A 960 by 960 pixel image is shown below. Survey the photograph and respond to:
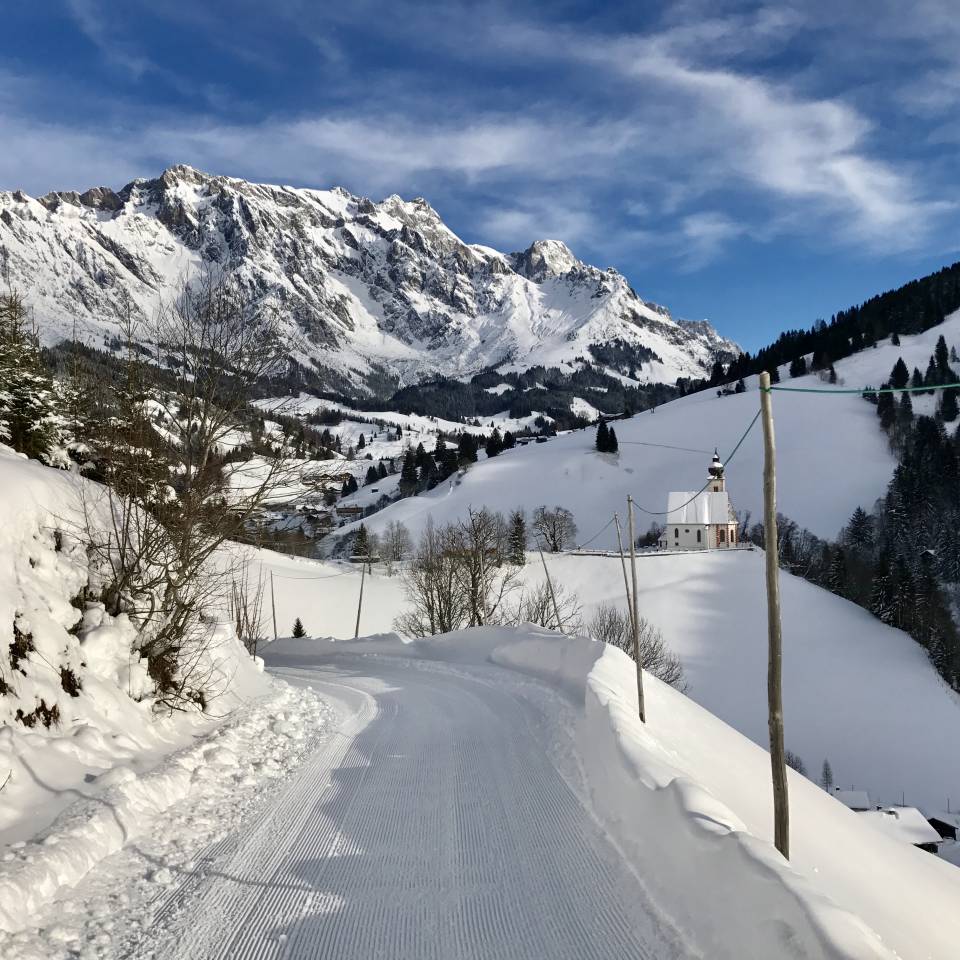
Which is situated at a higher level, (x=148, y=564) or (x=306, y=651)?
(x=148, y=564)

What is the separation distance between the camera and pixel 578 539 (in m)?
112

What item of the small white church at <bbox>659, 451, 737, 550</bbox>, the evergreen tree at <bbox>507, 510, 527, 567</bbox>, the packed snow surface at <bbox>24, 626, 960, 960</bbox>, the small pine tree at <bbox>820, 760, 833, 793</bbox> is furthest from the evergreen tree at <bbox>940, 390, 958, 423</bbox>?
the packed snow surface at <bbox>24, 626, 960, 960</bbox>

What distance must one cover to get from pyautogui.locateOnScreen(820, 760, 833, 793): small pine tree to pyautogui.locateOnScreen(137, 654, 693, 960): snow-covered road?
36720 millimetres

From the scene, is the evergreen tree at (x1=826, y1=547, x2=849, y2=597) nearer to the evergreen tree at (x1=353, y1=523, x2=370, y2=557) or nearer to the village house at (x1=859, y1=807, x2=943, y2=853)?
the village house at (x1=859, y1=807, x2=943, y2=853)

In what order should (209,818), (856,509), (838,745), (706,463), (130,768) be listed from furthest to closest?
(706,463) → (856,509) → (838,745) → (130,768) → (209,818)

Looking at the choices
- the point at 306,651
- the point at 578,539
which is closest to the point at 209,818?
the point at 306,651

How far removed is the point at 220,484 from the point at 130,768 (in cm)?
475

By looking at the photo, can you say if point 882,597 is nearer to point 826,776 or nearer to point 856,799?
point 826,776

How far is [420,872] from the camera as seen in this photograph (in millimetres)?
5691

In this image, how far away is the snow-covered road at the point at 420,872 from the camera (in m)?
4.62

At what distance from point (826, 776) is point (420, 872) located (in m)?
41.3

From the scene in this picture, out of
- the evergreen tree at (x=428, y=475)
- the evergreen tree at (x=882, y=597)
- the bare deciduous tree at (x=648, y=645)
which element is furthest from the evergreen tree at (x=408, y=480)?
the evergreen tree at (x=882, y=597)

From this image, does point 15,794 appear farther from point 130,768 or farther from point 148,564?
point 148,564

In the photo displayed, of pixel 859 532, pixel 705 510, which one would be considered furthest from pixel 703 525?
pixel 859 532
